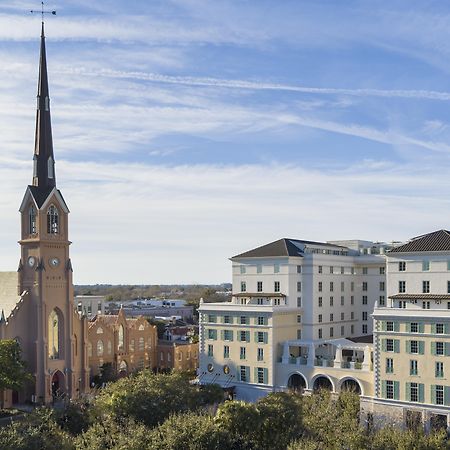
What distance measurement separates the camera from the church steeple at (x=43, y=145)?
76.6 m

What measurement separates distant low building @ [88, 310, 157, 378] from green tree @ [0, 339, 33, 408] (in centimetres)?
1968

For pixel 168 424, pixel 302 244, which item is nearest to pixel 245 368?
pixel 302 244

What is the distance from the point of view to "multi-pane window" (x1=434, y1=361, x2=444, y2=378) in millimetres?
58509

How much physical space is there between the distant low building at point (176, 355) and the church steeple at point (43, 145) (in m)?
31.2

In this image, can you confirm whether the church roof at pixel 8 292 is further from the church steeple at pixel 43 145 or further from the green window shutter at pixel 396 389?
the green window shutter at pixel 396 389

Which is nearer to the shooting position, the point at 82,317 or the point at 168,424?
the point at 168,424

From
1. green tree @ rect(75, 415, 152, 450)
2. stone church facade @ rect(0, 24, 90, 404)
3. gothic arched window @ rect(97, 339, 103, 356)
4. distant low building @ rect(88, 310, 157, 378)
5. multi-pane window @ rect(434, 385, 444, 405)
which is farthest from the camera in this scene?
gothic arched window @ rect(97, 339, 103, 356)

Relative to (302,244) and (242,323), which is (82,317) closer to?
(242,323)

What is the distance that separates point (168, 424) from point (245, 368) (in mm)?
35134

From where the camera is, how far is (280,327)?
233ft

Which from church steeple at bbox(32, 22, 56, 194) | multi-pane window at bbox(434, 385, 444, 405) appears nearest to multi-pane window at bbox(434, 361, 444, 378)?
multi-pane window at bbox(434, 385, 444, 405)

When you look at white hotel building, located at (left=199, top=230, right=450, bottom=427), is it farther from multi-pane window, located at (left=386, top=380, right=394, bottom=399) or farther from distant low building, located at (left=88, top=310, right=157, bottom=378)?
→ distant low building, located at (left=88, top=310, right=157, bottom=378)

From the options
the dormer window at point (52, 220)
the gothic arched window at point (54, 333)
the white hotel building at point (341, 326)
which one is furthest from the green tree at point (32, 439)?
the dormer window at point (52, 220)

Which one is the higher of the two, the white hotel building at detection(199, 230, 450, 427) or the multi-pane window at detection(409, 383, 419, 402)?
the white hotel building at detection(199, 230, 450, 427)
